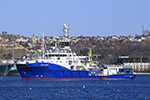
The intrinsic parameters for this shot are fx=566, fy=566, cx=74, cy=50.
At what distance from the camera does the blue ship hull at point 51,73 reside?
101 meters

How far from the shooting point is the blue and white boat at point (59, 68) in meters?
101

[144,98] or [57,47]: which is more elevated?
[57,47]

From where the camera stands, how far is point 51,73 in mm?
100938

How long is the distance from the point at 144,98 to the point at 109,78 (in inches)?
1586

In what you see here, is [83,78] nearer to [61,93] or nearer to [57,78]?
[57,78]

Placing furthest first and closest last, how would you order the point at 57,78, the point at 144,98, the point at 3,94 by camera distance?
1. the point at 57,78
2. the point at 3,94
3. the point at 144,98

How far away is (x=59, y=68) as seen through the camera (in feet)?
334

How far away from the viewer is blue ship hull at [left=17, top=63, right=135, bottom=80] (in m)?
101

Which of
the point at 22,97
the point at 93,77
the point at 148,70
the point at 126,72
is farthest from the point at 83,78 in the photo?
the point at 148,70

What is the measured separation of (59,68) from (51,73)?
71.4 inches

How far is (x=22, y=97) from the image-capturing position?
219ft

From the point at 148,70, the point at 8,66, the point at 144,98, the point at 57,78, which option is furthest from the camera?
the point at 148,70

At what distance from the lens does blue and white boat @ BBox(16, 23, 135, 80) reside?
10100cm

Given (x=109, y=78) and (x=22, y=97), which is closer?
(x=22, y=97)
